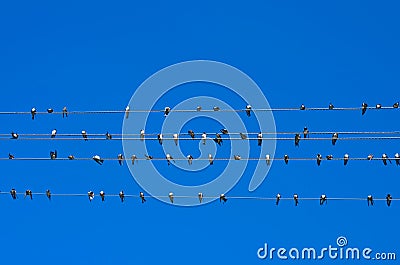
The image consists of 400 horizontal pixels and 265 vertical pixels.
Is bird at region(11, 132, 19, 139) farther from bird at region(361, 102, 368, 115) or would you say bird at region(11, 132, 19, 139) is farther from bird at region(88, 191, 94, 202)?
bird at region(361, 102, 368, 115)

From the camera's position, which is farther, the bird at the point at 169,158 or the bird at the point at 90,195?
the bird at the point at 90,195

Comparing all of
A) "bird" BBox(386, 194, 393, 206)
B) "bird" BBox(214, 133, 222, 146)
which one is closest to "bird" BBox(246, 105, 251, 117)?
"bird" BBox(214, 133, 222, 146)

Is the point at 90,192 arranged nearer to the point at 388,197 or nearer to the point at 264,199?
the point at 264,199

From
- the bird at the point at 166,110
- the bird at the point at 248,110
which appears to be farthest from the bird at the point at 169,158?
the bird at the point at 248,110

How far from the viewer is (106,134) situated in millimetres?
19859

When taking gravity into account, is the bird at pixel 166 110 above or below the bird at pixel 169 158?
above

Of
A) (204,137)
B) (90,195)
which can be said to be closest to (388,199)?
(204,137)

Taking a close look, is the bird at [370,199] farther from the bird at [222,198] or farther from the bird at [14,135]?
the bird at [14,135]

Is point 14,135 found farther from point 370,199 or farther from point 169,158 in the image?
point 370,199

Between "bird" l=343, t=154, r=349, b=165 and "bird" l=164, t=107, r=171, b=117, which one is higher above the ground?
"bird" l=164, t=107, r=171, b=117

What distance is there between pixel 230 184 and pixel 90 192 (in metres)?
3.32

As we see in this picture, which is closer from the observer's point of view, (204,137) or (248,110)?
(248,110)

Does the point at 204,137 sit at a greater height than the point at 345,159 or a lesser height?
greater

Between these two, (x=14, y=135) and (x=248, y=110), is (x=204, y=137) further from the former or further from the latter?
(x=14, y=135)
